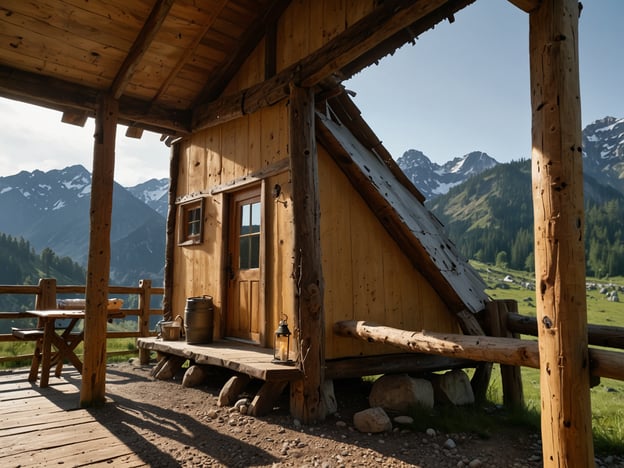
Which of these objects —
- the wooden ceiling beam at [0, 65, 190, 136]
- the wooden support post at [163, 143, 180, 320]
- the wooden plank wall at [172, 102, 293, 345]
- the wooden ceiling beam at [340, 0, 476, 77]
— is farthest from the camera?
the wooden support post at [163, 143, 180, 320]

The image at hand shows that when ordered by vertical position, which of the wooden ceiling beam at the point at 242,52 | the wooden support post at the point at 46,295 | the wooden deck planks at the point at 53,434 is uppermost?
the wooden ceiling beam at the point at 242,52

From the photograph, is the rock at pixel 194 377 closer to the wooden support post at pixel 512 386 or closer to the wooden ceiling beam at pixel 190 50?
the wooden support post at pixel 512 386

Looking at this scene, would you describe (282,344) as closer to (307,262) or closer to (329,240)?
(307,262)

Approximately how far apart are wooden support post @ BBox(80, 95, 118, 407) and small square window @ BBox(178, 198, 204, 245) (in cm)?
207

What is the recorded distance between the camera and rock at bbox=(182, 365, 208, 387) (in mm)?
5766

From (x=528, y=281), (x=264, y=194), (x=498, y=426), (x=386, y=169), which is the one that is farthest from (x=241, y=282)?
(x=528, y=281)

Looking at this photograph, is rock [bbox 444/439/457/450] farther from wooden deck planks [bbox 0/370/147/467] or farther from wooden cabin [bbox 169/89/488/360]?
wooden deck planks [bbox 0/370/147/467]

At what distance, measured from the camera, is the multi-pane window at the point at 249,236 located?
20.1 ft

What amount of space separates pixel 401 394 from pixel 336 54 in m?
3.79

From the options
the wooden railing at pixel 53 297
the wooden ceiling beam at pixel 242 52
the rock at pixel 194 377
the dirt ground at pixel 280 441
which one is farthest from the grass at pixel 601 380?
the wooden railing at pixel 53 297

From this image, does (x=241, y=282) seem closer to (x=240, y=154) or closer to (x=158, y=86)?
(x=240, y=154)

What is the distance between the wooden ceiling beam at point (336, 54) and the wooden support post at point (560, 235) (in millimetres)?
1093

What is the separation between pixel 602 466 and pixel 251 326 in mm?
4181

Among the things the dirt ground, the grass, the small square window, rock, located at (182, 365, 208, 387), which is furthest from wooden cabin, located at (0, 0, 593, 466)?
the grass
